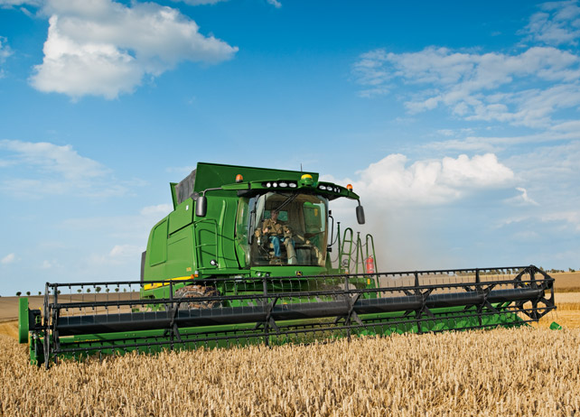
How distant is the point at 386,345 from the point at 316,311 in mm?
843

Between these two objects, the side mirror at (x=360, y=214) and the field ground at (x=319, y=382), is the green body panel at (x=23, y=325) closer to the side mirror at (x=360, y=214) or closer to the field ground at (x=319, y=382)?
the field ground at (x=319, y=382)

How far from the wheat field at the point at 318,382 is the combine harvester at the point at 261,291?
0.39 m

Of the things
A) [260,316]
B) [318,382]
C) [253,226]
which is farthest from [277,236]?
[318,382]

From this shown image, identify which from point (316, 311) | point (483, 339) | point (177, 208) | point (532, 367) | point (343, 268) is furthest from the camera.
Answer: point (177, 208)

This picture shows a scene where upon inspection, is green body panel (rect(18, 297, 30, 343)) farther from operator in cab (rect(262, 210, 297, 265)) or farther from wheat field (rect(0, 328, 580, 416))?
operator in cab (rect(262, 210, 297, 265))

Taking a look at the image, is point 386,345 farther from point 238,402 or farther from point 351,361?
point 238,402

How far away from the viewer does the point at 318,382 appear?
3.25m

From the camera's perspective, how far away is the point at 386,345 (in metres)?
4.83

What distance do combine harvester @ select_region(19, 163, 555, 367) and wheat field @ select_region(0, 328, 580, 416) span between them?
0.39 m

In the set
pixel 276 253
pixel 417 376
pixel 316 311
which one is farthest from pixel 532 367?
pixel 276 253

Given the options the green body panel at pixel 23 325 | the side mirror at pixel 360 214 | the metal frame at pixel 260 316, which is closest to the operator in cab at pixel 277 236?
the metal frame at pixel 260 316

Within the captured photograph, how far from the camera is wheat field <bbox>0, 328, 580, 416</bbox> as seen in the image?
2.77 meters

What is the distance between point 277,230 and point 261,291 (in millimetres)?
832

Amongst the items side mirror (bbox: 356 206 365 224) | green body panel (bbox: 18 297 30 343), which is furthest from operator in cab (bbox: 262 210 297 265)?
green body panel (bbox: 18 297 30 343)
